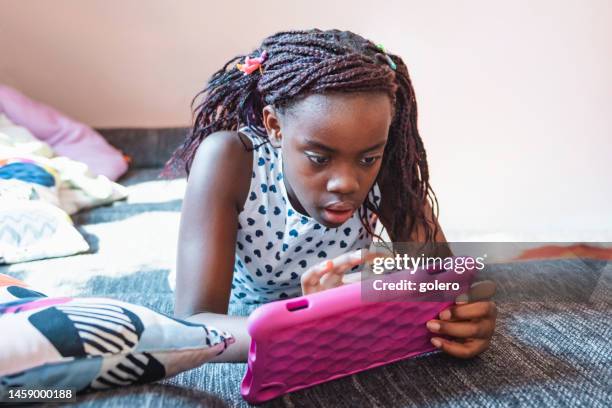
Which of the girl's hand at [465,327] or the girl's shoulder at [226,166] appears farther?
the girl's shoulder at [226,166]

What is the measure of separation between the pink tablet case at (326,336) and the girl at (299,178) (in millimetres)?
51

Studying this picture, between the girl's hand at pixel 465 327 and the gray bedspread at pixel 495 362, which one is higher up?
the girl's hand at pixel 465 327

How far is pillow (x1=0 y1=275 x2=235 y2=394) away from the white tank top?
15.9 inches

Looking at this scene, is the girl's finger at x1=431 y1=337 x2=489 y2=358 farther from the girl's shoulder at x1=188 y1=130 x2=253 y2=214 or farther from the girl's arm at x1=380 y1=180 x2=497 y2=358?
the girl's shoulder at x1=188 y1=130 x2=253 y2=214

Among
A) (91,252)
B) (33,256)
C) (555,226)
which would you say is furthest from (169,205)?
(555,226)

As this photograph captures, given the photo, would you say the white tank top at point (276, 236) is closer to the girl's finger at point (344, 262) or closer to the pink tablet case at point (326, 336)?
the girl's finger at point (344, 262)

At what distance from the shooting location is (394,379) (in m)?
0.73

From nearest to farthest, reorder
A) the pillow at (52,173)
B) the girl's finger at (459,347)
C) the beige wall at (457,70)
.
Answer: the girl's finger at (459,347)
the pillow at (52,173)
the beige wall at (457,70)

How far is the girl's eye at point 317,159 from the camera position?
2.77 feet

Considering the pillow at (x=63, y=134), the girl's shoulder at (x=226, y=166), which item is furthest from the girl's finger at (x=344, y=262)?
the pillow at (x=63, y=134)

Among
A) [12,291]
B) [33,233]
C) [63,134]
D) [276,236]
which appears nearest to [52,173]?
[33,233]

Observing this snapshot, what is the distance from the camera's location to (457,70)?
228 centimetres

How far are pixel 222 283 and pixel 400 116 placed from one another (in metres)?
0.38

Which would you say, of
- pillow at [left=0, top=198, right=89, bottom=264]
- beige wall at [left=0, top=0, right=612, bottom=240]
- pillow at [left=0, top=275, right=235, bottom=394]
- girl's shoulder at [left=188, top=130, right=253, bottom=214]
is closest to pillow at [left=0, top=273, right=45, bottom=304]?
pillow at [left=0, top=275, right=235, bottom=394]
